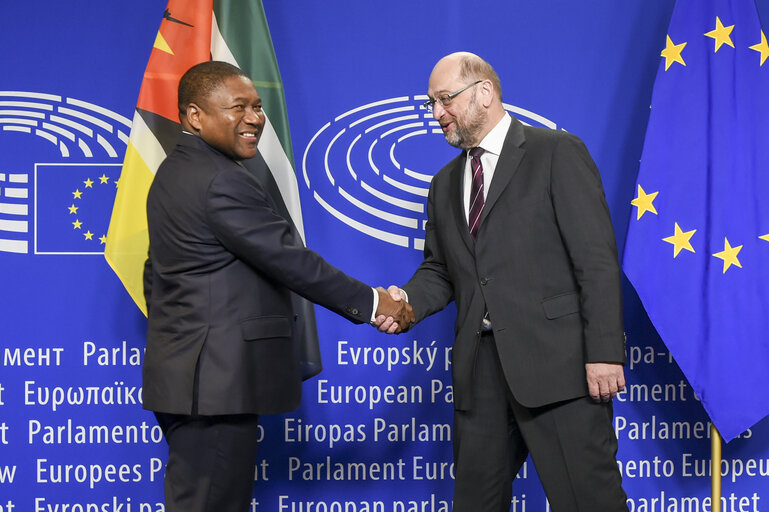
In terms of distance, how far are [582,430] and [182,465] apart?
110 cm

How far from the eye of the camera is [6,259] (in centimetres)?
300

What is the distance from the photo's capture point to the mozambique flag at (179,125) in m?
2.68

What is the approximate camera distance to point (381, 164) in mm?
3041

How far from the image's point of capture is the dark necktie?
87.2 inches

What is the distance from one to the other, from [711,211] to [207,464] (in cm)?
192

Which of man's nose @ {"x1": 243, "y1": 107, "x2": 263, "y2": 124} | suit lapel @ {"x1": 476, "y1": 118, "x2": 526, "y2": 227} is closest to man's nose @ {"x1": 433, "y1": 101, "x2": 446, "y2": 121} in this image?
suit lapel @ {"x1": 476, "y1": 118, "x2": 526, "y2": 227}

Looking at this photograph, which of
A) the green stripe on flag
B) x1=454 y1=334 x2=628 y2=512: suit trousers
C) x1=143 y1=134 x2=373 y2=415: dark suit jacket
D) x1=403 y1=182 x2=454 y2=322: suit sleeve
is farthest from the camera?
the green stripe on flag

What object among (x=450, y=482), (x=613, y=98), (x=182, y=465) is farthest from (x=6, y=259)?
(x=613, y=98)

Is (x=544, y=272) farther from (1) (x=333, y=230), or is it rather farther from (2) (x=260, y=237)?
(1) (x=333, y=230)

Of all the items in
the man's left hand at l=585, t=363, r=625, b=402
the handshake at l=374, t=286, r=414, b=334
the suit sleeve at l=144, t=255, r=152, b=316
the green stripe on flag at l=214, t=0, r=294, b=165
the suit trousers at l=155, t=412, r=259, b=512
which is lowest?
the suit trousers at l=155, t=412, r=259, b=512

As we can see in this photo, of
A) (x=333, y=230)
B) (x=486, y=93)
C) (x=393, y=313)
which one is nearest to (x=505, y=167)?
(x=486, y=93)

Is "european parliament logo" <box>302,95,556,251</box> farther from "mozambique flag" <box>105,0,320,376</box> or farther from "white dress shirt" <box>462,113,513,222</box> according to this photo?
"white dress shirt" <box>462,113,513,222</box>

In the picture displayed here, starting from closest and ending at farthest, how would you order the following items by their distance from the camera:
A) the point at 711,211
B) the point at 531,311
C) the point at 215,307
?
the point at 215,307 → the point at 531,311 → the point at 711,211

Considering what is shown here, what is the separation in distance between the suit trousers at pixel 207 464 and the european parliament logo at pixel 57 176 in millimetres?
1287
